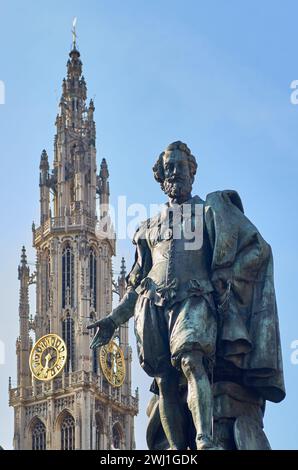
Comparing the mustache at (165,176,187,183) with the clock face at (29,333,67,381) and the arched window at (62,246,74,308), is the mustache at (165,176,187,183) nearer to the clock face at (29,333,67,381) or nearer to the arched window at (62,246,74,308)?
the clock face at (29,333,67,381)

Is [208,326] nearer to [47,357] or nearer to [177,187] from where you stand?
[177,187]

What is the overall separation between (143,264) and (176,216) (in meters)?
0.53

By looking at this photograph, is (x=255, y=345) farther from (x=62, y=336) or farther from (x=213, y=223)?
(x=62, y=336)

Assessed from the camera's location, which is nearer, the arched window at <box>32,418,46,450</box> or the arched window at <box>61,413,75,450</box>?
the arched window at <box>61,413,75,450</box>

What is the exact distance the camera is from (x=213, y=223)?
12.3m

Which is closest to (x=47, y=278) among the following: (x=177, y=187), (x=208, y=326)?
(x=177, y=187)

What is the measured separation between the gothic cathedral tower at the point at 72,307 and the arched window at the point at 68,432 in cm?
7

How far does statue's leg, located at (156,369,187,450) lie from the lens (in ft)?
39.6

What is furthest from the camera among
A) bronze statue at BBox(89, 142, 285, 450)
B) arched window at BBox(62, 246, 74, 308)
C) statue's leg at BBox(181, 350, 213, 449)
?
arched window at BBox(62, 246, 74, 308)

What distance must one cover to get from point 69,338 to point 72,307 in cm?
222

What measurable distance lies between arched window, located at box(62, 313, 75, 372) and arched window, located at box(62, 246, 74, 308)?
125 cm

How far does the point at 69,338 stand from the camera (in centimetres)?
11725

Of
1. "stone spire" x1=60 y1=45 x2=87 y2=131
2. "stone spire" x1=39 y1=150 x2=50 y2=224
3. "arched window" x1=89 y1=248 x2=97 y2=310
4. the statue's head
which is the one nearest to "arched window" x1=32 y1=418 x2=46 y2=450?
"arched window" x1=89 y1=248 x2=97 y2=310

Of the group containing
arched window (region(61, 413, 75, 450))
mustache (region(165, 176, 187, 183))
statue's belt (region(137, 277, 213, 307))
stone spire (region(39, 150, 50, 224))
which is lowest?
statue's belt (region(137, 277, 213, 307))
